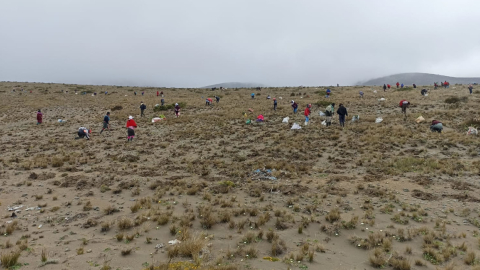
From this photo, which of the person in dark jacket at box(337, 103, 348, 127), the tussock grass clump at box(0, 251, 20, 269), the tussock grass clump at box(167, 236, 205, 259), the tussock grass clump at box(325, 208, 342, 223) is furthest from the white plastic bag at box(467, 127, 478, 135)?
the tussock grass clump at box(0, 251, 20, 269)

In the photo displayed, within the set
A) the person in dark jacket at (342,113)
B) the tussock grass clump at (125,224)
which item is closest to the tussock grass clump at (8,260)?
the tussock grass clump at (125,224)

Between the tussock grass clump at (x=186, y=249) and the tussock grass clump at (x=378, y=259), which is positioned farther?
the tussock grass clump at (x=186, y=249)

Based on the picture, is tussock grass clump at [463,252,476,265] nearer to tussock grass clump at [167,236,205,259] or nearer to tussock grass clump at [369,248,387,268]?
tussock grass clump at [369,248,387,268]

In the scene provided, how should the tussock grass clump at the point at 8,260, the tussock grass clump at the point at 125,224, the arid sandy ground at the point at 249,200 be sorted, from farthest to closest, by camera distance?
the tussock grass clump at the point at 125,224 → the arid sandy ground at the point at 249,200 → the tussock grass clump at the point at 8,260

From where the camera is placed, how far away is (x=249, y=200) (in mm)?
9898

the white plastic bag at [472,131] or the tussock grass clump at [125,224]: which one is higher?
the white plastic bag at [472,131]

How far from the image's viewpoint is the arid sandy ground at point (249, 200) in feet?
20.6

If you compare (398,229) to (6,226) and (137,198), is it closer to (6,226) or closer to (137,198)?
(137,198)

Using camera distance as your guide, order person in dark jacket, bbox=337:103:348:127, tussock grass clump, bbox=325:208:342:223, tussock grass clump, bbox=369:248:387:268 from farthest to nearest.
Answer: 1. person in dark jacket, bbox=337:103:348:127
2. tussock grass clump, bbox=325:208:342:223
3. tussock grass clump, bbox=369:248:387:268

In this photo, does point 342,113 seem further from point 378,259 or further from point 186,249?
point 186,249

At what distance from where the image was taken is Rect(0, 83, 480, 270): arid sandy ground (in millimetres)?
6273

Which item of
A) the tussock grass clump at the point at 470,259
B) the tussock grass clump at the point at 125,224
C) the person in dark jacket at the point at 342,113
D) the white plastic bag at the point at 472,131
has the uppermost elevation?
the person in dark jacket at the point at 342,113

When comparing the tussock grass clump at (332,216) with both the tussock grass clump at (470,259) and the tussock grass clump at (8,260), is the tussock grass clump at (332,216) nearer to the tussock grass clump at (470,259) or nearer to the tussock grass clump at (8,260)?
the tussock grass clump at (470,259)

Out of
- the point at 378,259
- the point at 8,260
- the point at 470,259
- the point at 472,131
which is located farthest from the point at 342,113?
the point at 8,260
